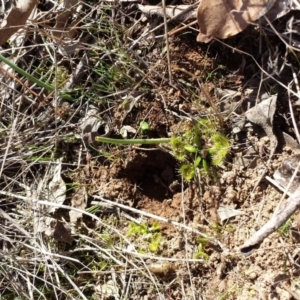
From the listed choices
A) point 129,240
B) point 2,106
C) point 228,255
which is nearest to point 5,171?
point 2,106

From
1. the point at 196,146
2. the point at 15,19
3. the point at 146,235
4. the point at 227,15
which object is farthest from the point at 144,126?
the point at 15,19

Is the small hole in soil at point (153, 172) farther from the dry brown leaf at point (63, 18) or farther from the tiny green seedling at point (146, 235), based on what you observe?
the dry brown leaf at point (63, 18)

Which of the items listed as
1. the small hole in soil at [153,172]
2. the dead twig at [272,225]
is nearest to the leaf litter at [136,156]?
the small hole in soil at [153,172]

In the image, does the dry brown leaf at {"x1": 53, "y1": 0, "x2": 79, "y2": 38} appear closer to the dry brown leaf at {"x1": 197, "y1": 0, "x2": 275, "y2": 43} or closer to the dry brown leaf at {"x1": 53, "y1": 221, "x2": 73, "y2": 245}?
the dry brown leaf at {"x1": 197, "y1": 0, "x2": 275, "y2": 43}

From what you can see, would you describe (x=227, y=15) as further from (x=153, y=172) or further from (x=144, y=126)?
(x=153, y=172)

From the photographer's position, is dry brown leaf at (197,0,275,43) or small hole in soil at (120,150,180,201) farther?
small hole in soil at (120,150,180,201)

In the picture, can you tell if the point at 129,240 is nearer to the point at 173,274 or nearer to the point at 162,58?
the point at 173,274

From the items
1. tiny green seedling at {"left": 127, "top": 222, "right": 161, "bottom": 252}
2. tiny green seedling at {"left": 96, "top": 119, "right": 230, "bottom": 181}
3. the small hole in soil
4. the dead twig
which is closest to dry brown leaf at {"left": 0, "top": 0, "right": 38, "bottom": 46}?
tiny green seedling at {"left": 96, "top": 119, "right": 230, "bottom": 181}
